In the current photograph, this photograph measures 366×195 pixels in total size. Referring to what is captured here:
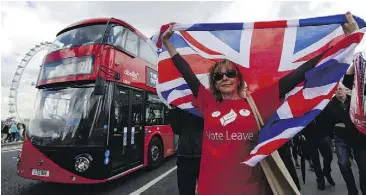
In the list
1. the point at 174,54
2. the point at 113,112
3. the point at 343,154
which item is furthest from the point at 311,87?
the point at 113,112

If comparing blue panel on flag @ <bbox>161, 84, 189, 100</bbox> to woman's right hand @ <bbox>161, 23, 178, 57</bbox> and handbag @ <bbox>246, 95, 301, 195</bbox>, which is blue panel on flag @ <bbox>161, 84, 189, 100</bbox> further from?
handbag @ <bbox>246, 95, 301, 195</bbox>

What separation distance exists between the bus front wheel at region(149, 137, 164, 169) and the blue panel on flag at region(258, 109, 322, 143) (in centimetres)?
645

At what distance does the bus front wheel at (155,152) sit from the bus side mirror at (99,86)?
9.81 feet

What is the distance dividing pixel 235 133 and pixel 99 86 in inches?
167

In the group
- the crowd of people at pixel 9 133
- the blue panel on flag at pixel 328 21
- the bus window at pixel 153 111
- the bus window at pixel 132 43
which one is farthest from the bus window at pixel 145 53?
the crowd of people at pixel 9 133

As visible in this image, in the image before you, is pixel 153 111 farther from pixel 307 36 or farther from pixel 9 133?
pixel 9 133

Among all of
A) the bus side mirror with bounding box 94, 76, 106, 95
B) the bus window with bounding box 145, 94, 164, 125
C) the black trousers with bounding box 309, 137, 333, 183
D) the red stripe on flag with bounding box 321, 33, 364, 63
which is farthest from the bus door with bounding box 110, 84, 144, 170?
the red stripe on flag with bounding box 321, 33, 364, 63

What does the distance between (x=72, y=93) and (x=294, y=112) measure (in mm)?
5031

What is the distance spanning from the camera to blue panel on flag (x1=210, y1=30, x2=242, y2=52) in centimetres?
294

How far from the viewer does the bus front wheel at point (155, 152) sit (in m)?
8.23

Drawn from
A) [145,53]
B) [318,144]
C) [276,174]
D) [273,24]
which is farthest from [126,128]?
[276,174]

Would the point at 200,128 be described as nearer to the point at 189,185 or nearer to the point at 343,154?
the point at 189,185

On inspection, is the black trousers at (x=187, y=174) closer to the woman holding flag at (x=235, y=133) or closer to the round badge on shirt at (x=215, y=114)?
the woman holding flag at (x=235, y=133)

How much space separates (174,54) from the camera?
257cm
